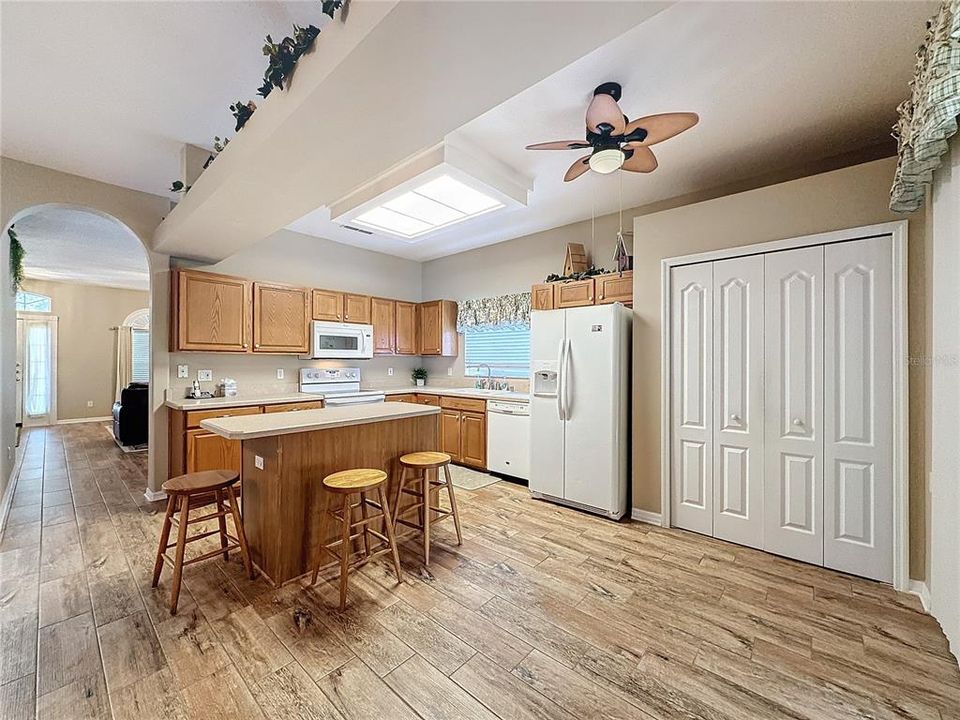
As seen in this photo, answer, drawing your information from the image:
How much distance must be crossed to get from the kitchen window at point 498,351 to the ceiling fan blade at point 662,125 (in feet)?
9.89

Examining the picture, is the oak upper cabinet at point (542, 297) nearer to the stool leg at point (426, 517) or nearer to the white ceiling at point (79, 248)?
the stool leg at point (426, 517)

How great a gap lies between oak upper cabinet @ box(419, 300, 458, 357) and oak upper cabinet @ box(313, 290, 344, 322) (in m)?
1.30

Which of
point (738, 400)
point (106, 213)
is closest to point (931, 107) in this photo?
point (738, 400)

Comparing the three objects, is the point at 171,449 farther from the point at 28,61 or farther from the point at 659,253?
the point at 659,253

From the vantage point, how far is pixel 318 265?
516 cm

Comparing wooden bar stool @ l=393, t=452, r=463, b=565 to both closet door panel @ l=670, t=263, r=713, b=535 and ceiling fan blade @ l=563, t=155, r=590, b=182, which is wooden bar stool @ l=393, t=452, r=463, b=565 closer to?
closet door panel @ l=670, t=263, r=713, b=535

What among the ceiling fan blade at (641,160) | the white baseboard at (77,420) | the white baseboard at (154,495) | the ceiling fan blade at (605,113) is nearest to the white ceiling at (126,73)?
the ceiling fan blade at (605,113)

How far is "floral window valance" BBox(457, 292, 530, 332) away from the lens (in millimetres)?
5027

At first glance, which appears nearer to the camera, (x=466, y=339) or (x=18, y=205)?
(x=18, y=205)

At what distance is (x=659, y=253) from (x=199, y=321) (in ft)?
14.2

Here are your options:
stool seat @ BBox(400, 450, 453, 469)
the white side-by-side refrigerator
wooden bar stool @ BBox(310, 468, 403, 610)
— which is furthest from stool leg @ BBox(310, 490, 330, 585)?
the white side-by-side refrigerator

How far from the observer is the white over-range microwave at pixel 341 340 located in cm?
475

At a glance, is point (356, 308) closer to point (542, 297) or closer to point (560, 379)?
point (542, 297)

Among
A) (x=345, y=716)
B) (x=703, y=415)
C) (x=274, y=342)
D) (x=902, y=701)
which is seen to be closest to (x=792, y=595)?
(x=902, y=701)
